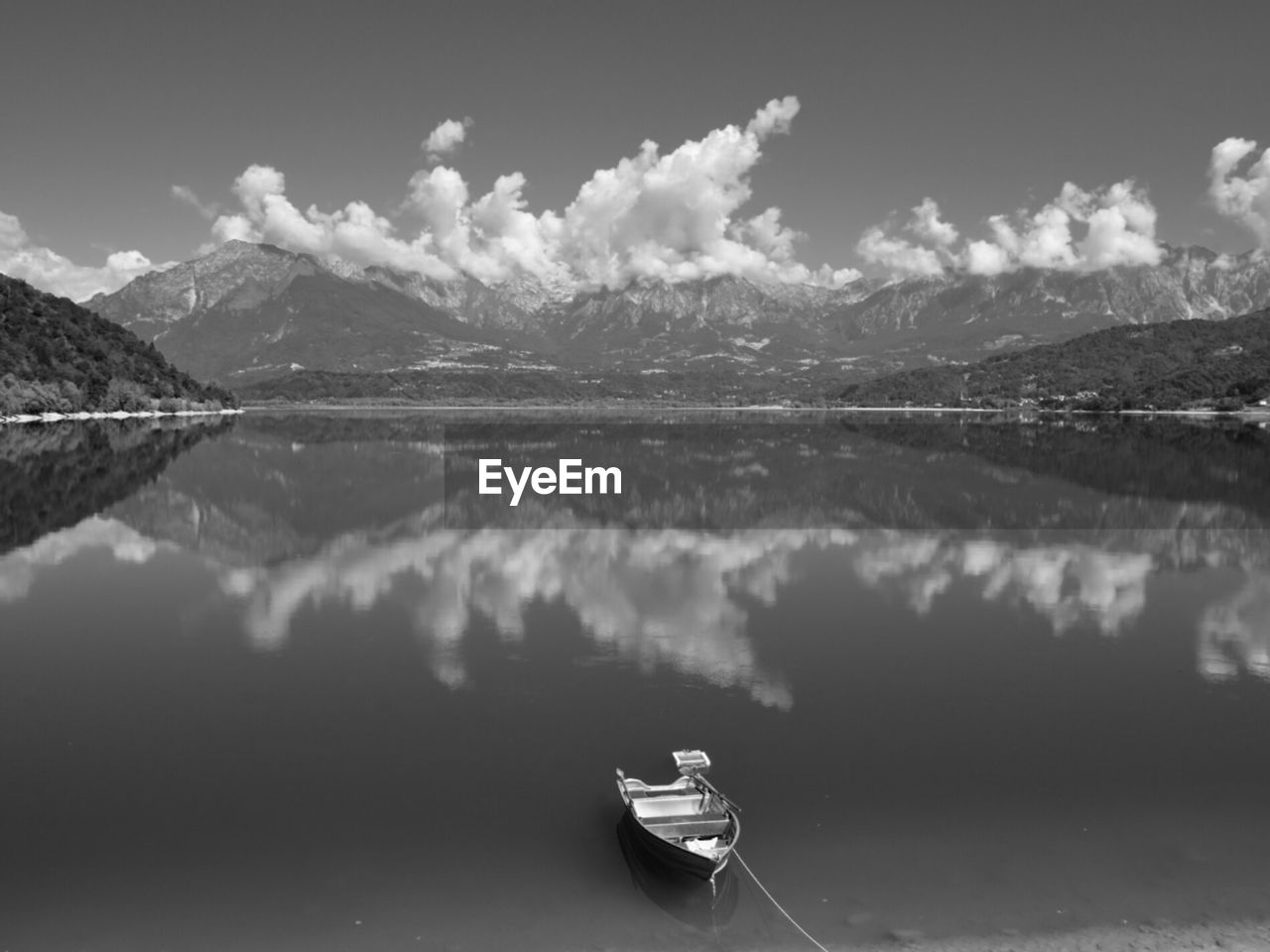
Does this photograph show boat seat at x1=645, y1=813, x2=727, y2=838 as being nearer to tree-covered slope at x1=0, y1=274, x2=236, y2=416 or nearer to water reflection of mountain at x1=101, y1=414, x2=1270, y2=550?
water reflection of mountain at x1=101, y1=414, x2=1270, y2=550

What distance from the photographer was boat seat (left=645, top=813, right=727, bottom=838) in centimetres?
1148

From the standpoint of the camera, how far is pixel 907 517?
4219cm

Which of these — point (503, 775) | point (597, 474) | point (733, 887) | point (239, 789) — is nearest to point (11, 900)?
point (239, 789)

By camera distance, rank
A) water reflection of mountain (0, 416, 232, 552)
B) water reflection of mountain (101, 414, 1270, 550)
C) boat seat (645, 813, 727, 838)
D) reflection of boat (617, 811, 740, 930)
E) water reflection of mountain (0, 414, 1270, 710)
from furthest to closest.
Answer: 1. water reflection of mountain (101, 414, 1270, 550)
2. water reflection of mountain (0, 416, 232, 552)
3. water reflection of mountain (0, 414, 1270, 710)
4. boat seat (645, 813, 727, 838)
5. reflection of boat (617, 811, 740, 930)

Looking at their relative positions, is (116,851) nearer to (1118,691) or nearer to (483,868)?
(483,868)

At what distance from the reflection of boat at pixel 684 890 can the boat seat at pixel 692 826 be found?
319mm

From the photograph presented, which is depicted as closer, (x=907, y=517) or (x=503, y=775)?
(x=503, y=775)

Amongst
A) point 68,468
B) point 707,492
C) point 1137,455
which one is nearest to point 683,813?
point 707,492

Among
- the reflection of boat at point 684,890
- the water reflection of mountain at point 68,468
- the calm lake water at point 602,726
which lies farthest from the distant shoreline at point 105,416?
the reflection of boat at point 684,890

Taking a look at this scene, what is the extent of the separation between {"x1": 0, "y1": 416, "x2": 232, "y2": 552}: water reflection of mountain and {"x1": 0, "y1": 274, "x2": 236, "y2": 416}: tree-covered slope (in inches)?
620

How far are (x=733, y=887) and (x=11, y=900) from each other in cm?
905

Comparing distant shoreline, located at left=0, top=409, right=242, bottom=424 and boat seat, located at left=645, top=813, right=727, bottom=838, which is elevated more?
distant shoreline, located at left=0, top=409, right=242, bottom=424

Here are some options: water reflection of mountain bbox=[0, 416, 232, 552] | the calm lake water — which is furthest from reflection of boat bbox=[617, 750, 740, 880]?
water reflection of mountain bbox=[0, 416, 232, 552]

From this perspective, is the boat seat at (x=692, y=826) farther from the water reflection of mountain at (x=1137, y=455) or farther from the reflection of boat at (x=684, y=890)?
the water reflection of mountain at (x=1137, y=455)
